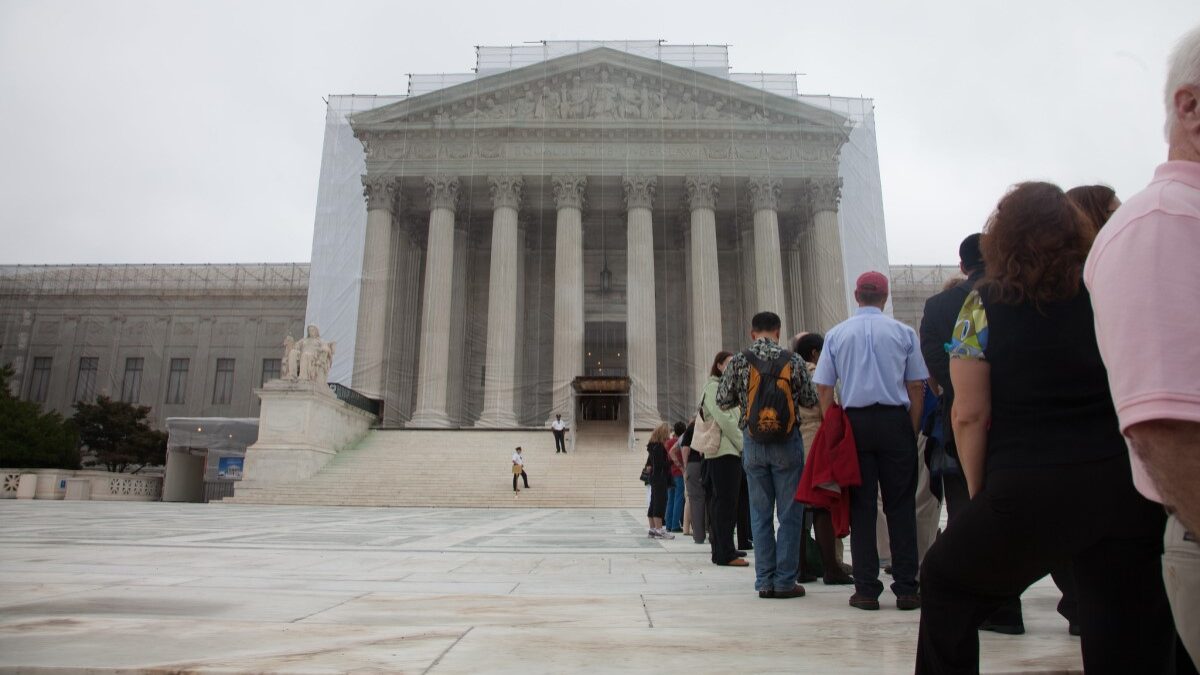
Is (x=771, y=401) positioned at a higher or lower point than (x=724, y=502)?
higher

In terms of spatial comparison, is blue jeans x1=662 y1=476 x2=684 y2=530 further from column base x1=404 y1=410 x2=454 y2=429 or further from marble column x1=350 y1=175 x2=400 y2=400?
marble column x1=350 y1=175 x2=400 y2=400

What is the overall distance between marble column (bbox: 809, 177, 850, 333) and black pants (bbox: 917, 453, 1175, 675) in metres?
30.7

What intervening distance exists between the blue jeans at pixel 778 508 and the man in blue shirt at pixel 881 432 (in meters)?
0.46

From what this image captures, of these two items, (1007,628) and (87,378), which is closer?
(1007,628)

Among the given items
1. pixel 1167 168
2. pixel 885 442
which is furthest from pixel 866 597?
pixel 1167 168

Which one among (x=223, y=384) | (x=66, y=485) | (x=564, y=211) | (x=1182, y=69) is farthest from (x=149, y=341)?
(x=1182, y=69)

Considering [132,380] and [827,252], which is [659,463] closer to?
[827,252]

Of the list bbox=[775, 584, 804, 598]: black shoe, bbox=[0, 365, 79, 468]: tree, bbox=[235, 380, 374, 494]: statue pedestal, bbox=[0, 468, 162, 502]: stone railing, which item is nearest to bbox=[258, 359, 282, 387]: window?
bbox=[0, 365, 79, 468]: tree

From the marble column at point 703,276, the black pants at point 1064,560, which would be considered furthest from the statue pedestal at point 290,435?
the black pants at point 1064,560

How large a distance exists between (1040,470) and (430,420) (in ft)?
95.8

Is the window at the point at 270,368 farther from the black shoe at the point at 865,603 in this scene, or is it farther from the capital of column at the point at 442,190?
the black shoe at the point at 865,603

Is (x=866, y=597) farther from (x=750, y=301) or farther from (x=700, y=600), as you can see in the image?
(x=750, y=301)

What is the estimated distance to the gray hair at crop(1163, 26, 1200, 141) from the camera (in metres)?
1.58

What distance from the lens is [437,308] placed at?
3138cm
